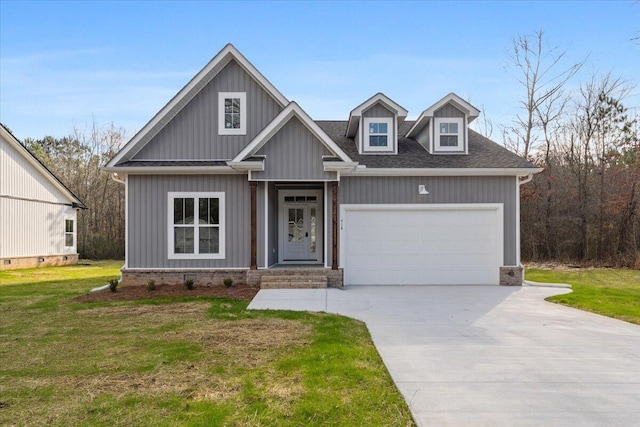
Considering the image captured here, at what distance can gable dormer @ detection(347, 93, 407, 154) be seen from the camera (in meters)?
13.1

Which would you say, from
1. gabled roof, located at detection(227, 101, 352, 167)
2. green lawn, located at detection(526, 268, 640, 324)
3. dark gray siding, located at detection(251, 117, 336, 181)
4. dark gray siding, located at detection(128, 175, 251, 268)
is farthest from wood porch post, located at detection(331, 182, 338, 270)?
green lawn, located at detection(526, 268, 640, 324)

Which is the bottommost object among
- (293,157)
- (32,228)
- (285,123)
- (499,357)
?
(499,357)

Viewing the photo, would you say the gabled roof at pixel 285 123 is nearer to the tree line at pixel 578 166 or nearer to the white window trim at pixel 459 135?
the white window trim at pixel 459 135

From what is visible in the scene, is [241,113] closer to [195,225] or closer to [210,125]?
[210,125]

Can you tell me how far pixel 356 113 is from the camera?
13.0 meters

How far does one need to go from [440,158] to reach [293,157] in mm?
4651

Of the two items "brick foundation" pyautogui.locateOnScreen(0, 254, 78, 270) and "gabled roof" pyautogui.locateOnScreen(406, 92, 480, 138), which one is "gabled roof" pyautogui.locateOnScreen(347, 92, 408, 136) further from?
"brick foundation" pyautogui.locateOnScreen(0, 254, 78, 270)

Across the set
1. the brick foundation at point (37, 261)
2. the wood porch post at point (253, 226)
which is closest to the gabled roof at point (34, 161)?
the brick foundation at point (37, 261)

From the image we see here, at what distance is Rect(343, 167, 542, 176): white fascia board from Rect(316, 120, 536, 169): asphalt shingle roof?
6.3 inches

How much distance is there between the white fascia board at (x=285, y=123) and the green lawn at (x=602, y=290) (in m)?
6.53

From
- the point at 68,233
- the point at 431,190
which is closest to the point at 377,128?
the point at 431,190

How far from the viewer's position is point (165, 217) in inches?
469

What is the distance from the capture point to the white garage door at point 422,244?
12273 mm

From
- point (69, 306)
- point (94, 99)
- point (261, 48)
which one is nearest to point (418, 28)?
point (261, 48)
